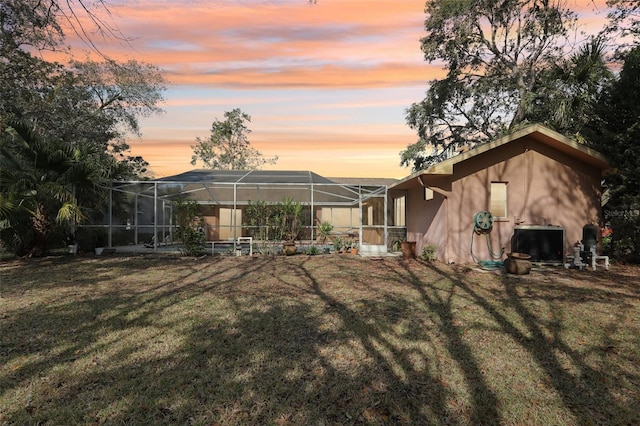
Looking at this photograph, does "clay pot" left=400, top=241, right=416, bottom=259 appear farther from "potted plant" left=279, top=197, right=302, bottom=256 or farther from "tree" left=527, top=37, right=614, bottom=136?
"tree" left=527, top=37, right=614, bottom=136

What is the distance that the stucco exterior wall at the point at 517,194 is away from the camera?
40.4 feet

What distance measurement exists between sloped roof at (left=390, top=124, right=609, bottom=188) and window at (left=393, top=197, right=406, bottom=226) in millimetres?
5204

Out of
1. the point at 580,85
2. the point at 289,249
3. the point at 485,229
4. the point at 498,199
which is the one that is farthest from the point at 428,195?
the point at 580,85

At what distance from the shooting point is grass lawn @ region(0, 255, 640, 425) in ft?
11.0

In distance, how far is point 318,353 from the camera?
15.1 feet

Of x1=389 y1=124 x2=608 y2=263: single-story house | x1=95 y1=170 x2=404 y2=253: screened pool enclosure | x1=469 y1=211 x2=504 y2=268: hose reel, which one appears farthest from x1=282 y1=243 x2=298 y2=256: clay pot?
x1=469 y1=211 x2=504 y2=268: hose reel

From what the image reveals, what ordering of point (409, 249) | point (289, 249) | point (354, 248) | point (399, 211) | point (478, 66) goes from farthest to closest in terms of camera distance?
1. point (478, 66)
2. point (399, 211)
3. point (354, 248)
4. point (289, 249)
5. point (409, 249)

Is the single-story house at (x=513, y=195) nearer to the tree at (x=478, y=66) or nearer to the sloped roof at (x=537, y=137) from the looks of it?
the sloped roof at (x=537, y=137)

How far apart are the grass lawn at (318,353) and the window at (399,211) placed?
8.54 metres

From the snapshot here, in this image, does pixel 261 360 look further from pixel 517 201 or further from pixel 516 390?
pixel 517 201

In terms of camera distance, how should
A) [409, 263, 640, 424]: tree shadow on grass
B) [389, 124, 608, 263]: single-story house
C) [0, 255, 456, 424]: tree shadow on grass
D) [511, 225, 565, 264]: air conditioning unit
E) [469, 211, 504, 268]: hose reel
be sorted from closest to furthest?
[0, 255, 456, 424]: tree shadow on grass → [409, 263, 640, 424]: tree shadow on grass → [469, 211, 504, 268]: hose reel → [511, 225, 565, 264]: air conditioning unit → [389, 124, 608, 263]: single-story house

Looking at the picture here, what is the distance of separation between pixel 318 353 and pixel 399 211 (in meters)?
13.9

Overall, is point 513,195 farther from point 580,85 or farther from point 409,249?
point 580,85

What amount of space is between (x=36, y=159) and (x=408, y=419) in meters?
13.4
